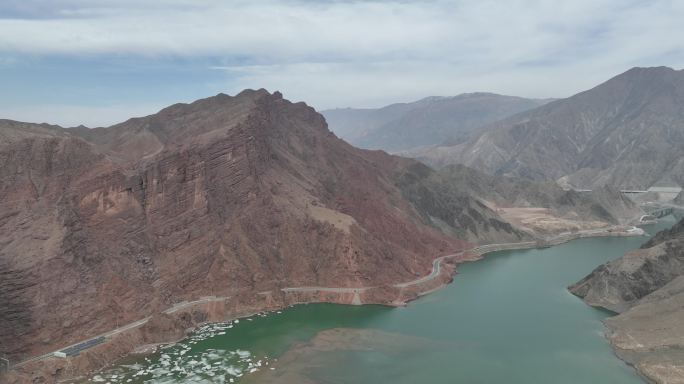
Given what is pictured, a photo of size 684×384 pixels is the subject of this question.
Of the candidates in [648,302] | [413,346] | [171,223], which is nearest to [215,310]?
[171,223]

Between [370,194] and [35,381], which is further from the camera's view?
[370,194]

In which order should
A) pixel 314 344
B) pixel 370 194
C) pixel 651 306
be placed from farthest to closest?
pixel 370 194
pixel 651 306
pixel 314 344

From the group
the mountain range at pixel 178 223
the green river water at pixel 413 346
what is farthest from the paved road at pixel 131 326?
the green river water at pixel 413 346

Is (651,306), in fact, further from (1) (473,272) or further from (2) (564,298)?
(1) (473,272)

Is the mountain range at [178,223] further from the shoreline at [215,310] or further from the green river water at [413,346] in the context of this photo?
the green river water at [413,346]

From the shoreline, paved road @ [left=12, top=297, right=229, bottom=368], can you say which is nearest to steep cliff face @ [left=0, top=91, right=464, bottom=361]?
paved road @ [left=12, top=297, right=229, bottom=368]

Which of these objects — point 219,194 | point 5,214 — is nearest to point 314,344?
point 219,194

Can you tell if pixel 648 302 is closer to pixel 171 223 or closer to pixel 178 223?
pixel 178 223
